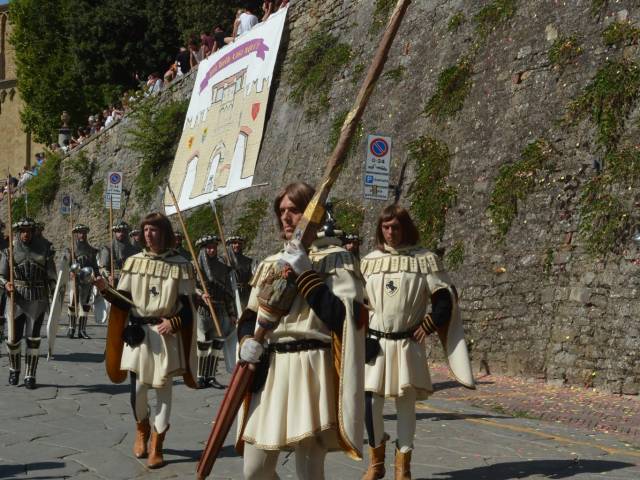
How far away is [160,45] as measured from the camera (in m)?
39.5

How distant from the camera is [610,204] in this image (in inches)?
458

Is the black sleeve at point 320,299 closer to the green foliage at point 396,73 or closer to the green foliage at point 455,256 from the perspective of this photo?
the green foliage at point 455,256

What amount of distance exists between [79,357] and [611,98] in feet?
27.1

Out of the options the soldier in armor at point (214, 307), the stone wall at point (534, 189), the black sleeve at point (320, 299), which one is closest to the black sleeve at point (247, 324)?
the black sleeve at point (320, 299)

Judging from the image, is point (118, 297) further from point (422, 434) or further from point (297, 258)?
point (297, 258)

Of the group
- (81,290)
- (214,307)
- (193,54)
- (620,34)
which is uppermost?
(193,54)

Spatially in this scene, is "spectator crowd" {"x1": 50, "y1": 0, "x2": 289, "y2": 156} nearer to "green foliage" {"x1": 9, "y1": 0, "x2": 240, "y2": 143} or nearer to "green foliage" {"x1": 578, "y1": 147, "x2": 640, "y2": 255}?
"green foliage" {"x1": 9, "y1": 0, "x2": 240, "y2": 143}

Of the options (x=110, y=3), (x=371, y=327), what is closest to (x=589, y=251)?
(x=371, y=327)

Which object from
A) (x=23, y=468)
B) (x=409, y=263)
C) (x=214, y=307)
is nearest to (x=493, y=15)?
(x=214, y=307)

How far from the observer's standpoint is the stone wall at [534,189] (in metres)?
11.3

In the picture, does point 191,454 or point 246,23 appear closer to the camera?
point 191,454

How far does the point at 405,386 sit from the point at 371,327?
54 centimetres

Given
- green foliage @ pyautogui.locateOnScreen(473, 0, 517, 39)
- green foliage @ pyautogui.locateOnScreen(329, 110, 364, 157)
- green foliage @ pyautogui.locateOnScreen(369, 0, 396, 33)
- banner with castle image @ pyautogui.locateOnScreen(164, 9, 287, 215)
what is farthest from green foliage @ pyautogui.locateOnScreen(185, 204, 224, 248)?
green foliage @ pyautogui.locateOnScreen(473, 0, 517, 39)

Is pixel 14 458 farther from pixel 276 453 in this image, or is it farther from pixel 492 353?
pixel 492 353
